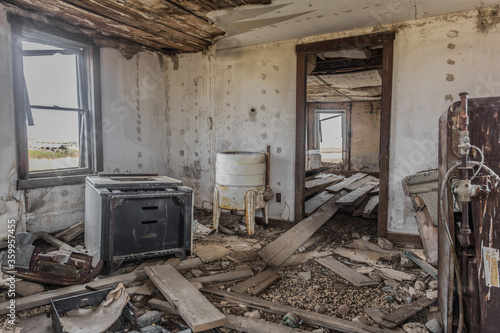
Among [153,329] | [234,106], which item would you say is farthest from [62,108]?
[153,329]

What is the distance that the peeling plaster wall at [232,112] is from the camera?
4.29 m

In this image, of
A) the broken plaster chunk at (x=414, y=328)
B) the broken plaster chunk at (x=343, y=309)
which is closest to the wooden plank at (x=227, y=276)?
the broken plaster chunk at (x=343, y=309)

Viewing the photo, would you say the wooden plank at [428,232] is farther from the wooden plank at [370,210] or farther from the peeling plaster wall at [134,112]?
the peeling plaster wall at [134,112]

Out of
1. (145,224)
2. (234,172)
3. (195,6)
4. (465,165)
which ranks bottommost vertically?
(145,224)

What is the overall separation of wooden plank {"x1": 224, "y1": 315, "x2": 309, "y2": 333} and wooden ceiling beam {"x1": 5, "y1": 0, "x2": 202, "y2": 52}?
340cm

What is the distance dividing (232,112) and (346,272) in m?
2.72

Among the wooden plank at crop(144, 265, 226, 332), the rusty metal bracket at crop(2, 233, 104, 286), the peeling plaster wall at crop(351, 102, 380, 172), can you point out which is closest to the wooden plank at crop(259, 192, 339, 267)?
the wooden plank at crop(144, 265, 226, 332)

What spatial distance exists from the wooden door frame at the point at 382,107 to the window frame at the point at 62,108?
267cm

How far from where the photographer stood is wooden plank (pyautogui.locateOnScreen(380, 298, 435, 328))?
2.12 metres

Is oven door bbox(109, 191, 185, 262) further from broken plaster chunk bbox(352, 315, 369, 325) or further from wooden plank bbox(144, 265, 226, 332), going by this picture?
broken plaster chunk bbox(352, 315, 369, 325)

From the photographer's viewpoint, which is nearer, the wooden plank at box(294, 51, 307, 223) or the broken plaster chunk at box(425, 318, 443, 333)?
the broken plaster chunk at box(425, 318, 443, 333)

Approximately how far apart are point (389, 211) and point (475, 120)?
90.7 inches

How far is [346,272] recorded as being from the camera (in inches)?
115

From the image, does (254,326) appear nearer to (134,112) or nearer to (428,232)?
(428,232)
